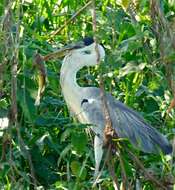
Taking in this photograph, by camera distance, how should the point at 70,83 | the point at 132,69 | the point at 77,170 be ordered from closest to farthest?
1. the point at 132,69
2. the point at 77,170
3. the point at 70,83

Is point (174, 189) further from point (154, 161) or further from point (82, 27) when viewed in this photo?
point (82, 27)

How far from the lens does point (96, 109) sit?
4078 mm

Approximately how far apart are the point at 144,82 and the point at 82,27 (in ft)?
1.97

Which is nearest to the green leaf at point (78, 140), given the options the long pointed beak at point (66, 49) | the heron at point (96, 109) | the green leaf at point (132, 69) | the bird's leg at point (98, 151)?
the green leaf at point (132, 69)

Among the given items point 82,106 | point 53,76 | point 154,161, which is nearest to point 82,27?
point 82,106

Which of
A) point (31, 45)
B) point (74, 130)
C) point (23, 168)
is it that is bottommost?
point (23, 168)

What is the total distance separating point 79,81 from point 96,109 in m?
0.56

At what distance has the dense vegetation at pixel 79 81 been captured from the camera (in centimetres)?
279

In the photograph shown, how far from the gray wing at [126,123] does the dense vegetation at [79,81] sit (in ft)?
0.24

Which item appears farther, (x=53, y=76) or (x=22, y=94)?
(x=53, y=76)

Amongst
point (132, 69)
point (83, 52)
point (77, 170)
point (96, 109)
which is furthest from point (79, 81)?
point (132, 69)

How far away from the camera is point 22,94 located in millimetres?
3070

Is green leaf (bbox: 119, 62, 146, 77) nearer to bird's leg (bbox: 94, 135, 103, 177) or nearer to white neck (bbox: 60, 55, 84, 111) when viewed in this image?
bird's leg (bbox: 94, 135, 103, 177)

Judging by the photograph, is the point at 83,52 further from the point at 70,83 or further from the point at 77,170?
the point at 77,170
